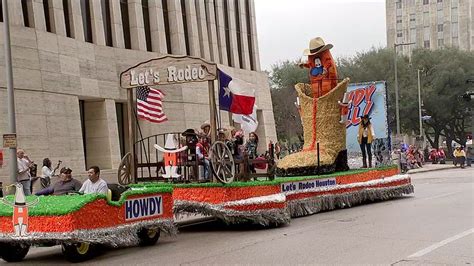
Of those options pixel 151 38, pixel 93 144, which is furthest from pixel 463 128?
pixel 93 144

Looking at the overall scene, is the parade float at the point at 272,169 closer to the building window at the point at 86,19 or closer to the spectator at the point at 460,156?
the building window at the point at 86,19

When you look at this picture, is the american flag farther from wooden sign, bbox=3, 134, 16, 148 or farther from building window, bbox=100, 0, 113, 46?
building window, bbox=100, 0, 113, 46

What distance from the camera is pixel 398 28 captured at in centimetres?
11625

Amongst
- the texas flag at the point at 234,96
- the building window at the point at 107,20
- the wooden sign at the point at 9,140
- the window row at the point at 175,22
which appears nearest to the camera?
the texas flag at the point at 234,96

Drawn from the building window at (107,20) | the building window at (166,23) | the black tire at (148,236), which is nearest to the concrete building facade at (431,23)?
the building window at (166,23)

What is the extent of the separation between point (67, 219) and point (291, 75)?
57273mm

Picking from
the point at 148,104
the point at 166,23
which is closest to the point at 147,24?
the point at 166,23

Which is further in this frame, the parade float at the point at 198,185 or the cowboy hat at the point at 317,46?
the cowboy hat at the point at 317,46

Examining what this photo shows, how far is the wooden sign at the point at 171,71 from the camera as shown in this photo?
39.3 ft

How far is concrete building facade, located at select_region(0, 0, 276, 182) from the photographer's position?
994 inches

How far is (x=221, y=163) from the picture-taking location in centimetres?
1223

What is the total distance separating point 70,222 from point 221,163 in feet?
13.7

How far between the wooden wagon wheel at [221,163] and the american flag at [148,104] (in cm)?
217

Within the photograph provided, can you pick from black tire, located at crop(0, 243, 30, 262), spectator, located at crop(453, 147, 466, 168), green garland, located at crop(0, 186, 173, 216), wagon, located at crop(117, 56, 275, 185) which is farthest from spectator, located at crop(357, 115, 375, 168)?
spectator, located at crop(453, 147, 466, 168)
